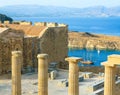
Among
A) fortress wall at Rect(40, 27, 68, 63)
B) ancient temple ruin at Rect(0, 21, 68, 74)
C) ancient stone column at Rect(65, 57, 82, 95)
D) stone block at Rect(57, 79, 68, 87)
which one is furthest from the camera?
fortress wall at Rect(40, 27, 68, 63)

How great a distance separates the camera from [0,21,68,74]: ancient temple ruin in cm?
3391

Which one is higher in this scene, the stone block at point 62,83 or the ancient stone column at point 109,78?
the ancient stone column at point 109,78

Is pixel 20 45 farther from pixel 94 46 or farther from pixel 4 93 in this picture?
pixel 94 46

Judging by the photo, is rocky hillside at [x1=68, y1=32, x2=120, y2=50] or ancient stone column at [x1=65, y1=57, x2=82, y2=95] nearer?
ancient stone column at [x1=65, y1=57, x2=82, y2=95]

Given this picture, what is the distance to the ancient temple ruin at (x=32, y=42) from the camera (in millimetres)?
33906

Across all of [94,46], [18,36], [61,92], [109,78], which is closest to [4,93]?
[61,92]

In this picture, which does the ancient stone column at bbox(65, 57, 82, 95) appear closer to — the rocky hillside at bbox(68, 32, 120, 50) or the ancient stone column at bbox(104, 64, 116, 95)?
the ancient stone column at bbox(104, 64, 116, 95)

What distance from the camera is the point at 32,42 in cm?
3625

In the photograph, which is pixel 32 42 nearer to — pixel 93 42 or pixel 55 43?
pixel 55 43

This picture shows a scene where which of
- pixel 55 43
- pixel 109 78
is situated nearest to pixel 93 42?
pixel 55 43

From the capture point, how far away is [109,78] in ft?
56.4

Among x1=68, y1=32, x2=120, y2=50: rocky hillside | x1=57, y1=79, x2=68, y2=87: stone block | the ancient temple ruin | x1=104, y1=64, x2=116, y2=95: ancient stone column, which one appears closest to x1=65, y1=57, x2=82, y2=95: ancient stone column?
x1=104, y1=64, x2=116, y2=95: ancient stone column

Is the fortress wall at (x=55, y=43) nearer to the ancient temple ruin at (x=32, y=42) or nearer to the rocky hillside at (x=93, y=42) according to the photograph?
the ancient temple ruin at (x=32, y=42)

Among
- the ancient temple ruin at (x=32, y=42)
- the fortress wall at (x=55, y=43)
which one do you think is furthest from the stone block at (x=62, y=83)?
the fortress wall at (x=55, y=43)
